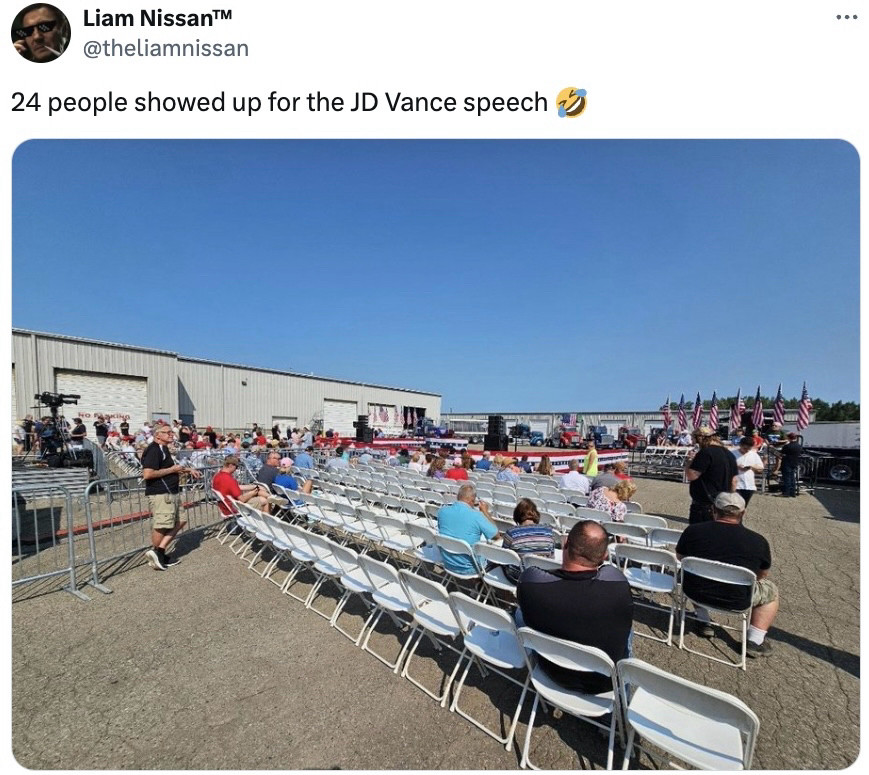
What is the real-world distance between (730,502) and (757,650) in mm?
1190

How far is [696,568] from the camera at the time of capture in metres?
2.96

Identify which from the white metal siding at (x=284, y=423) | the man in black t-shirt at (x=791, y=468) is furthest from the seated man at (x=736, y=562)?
the white metal siding at (x=284, y=423)

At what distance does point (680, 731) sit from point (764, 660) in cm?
183

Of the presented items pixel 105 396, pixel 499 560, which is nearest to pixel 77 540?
pixel 499 560

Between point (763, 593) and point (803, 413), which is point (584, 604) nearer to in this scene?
point (763, 593)

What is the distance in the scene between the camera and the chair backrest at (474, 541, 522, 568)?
3.16 meters

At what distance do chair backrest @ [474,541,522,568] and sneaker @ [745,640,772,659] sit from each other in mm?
1905

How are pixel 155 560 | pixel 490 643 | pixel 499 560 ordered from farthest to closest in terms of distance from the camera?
1. pixel 155 560
2. pixel 499 560
3. pixel 490 643

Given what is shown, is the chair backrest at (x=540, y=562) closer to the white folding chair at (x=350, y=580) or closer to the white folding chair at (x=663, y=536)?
the white folding chair at (x=350, y=580)

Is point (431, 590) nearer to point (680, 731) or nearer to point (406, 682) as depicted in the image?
point (406, 682)

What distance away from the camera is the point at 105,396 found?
63.8ft

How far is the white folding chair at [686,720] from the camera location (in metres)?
1.43

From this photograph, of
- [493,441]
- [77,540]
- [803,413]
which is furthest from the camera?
[493,441]

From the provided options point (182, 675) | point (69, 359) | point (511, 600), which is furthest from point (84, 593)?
point (69, 359)
